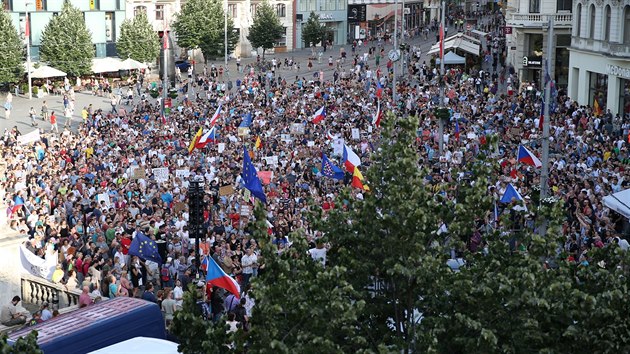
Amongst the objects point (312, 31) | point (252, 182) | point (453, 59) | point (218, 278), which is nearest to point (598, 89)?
point (453, 59)

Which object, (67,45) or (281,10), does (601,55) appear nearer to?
(67,45)

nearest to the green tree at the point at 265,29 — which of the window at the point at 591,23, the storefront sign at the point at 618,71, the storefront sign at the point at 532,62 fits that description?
the storefront sign at the point at 532,62

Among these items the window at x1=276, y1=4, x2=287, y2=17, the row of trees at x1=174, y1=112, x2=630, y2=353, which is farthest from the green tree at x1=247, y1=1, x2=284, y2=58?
the row of trees at x1=174, y1=112, x2=630, y2=353

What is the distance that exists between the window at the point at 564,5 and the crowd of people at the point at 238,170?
10106 millimetres

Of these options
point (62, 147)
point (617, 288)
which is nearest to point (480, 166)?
point (617, 288)

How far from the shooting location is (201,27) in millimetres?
80125

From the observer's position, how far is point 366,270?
12.9 m

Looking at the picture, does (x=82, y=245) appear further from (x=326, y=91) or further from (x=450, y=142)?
(x=326, y=91)

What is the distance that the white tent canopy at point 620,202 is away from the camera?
24.6m

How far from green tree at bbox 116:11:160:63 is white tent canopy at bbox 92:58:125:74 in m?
1.70

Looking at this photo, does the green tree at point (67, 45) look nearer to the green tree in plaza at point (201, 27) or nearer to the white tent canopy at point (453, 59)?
the green tree in plaza at point (201, 27)

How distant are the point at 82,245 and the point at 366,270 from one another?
48.2 ft

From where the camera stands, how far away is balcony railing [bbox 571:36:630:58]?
48375mm

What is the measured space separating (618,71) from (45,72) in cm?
3707
